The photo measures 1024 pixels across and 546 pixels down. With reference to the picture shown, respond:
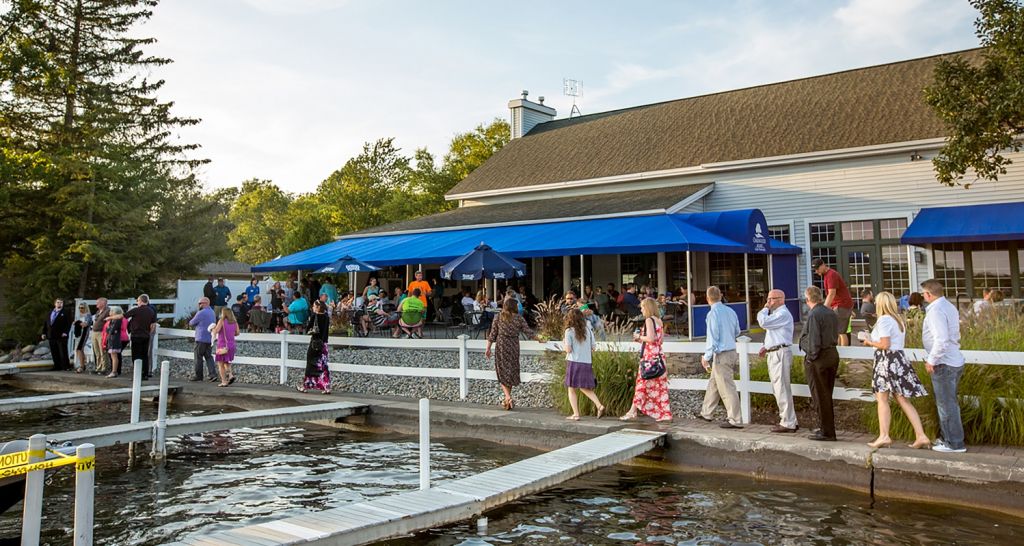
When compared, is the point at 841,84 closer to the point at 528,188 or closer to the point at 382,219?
the point at 528,188

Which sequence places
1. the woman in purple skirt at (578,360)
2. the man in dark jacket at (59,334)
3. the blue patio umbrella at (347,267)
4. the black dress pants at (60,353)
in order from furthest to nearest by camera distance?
the blue patio umbrella at (347,267) < the black dress pants at (60,353) < the man in dark jacket at (59,334) < the woman in purple skirt at (578,360)

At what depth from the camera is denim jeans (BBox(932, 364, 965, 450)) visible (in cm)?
659

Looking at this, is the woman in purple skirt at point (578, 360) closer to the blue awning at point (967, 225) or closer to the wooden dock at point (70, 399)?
the wooden dock at point (70, 399)

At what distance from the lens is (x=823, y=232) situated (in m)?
19.2

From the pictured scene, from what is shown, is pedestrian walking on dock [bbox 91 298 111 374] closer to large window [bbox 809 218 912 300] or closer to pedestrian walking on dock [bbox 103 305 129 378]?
pedestrian walking on dock [bbox 103 305 129 378]

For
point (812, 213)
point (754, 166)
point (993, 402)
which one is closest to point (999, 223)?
point (812, 213)

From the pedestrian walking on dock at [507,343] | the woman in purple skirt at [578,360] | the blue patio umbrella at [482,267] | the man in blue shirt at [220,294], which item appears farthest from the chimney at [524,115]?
the woman in purple skirt at [578,360]

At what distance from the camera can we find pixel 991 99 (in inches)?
550

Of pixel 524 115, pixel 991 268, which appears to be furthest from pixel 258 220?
pixel 991 268

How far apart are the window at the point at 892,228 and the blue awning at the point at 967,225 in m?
0.66

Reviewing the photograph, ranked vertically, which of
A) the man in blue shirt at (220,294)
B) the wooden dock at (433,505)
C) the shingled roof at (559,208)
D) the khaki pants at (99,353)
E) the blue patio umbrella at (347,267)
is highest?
the shingled roof at (559,208)

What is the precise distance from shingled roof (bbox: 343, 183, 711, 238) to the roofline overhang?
437 millimetres

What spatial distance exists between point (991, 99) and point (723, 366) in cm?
986

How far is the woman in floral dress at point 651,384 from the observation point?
28.0ft
